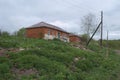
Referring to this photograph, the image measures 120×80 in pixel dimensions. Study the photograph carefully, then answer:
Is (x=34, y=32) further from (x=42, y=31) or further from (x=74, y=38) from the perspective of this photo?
(x=74, y=38)

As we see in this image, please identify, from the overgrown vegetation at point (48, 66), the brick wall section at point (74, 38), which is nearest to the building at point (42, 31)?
the brick wall section at point (74, 38)

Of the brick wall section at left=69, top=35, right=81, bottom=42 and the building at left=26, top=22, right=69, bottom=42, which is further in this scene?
the brick wall section at left=69, top=35, right=81, bottom=42

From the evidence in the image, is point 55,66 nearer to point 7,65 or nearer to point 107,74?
point 7,65

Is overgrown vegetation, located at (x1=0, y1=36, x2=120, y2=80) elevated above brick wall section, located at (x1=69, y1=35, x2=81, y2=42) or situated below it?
below

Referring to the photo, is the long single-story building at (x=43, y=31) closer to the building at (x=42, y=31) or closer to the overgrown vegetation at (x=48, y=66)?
the building at (x=42, y=31)

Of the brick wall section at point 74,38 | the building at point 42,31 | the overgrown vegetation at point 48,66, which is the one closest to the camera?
the overgrown vegetation at point 48,66

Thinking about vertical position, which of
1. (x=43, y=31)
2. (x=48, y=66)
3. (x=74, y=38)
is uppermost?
(x=43, y=31)

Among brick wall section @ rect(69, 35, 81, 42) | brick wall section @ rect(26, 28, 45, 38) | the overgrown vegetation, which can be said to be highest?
brick wall section @ rect(26, 28, 45, 38)

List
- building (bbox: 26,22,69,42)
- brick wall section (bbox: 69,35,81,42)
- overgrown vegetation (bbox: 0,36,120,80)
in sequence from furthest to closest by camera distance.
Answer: brick wall section (bbox: 69,35,81,42) → building (bbox: 26,22,69,42) → overgrown vegetation (bbox: 0,36,120,80)

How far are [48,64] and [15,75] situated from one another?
267 centimetres

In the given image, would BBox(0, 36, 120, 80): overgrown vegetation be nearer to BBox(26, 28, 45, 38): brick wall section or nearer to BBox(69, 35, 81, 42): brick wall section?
BBox(26, 28, 45, 38): brick wall section

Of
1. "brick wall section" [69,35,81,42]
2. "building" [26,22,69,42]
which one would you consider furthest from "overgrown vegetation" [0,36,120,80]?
"brick wall section" [69,35,81,42]

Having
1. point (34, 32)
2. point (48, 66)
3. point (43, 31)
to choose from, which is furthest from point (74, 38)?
point (48, 66)

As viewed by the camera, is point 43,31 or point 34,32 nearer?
point 43,31
